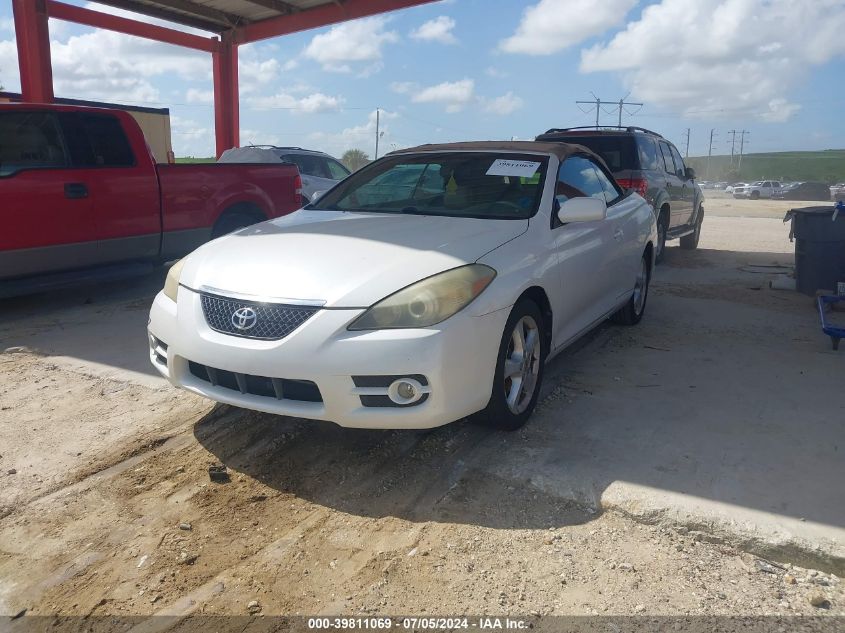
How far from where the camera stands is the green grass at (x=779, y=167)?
8469 centimetres

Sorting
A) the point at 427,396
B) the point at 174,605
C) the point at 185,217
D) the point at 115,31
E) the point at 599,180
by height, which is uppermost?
the point at 115,31

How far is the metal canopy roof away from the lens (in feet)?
43.0

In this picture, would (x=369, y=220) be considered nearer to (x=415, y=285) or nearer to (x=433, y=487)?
(x=415, y=285)

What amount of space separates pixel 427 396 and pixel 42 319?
4629mm

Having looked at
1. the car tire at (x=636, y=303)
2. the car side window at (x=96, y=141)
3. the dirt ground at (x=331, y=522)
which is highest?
the car side window at (x=96, y=141)

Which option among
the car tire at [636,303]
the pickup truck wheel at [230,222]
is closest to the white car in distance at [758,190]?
the car tire at [636,303]

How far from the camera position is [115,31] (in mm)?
13812

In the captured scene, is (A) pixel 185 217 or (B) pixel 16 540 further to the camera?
(A) pixel 185 217

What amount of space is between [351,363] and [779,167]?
110 meters

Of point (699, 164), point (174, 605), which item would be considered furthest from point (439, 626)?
point (699, 164)

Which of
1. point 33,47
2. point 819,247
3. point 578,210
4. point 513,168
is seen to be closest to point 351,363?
point 578,210

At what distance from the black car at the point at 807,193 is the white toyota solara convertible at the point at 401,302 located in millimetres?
46077

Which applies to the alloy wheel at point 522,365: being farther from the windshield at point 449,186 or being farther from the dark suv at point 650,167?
the dark suv at point 650,167

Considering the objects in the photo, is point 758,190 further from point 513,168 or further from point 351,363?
point 351,363
